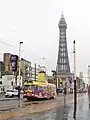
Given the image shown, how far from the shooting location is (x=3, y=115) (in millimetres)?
23781

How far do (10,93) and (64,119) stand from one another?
51599mm

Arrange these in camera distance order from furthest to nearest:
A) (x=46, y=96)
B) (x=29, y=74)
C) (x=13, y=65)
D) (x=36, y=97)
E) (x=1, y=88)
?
(x=29, y=74), (x=1, y=88), (x=13, y=65), (x=46, y=96), (x=36, y=97)

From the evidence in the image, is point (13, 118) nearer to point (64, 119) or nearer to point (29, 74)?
point (64, 119)

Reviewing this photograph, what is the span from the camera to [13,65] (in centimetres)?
7181

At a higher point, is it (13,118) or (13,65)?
(13,65)

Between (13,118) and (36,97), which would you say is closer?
(13,118)

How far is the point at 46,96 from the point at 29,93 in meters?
4.87

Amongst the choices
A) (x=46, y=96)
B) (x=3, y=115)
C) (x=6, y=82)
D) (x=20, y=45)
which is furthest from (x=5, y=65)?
(x=3, y=115)

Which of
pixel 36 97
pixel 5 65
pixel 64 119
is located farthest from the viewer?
pixel 5 65

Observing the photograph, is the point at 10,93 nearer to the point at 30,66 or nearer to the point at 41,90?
the point at 41,90

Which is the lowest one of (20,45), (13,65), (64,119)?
(64,119)

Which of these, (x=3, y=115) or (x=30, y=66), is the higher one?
(x=30, y=66)

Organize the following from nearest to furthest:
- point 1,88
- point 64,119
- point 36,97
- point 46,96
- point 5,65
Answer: point 64,119
point 36,97
point 46,96
point 1,88
point 5,65

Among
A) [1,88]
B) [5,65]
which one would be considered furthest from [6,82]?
[5,65]
